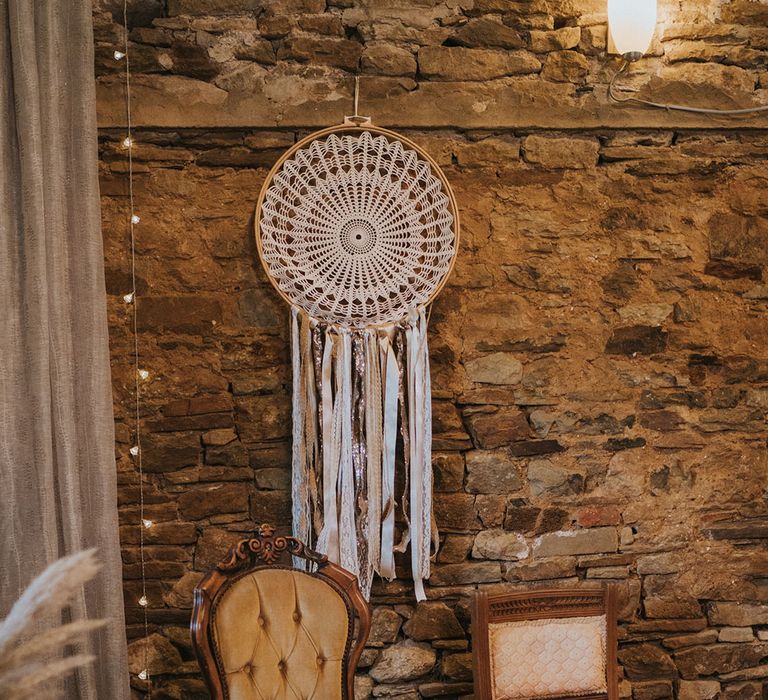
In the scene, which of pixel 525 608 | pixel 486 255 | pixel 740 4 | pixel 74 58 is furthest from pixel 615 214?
pixel 74 58

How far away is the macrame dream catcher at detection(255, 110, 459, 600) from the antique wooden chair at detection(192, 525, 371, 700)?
366 millimetres

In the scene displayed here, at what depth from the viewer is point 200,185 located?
2.52 m

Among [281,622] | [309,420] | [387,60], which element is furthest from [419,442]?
[387,60]

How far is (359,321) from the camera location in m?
2.54

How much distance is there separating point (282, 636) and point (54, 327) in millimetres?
966

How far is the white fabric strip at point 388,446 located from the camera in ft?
8.23

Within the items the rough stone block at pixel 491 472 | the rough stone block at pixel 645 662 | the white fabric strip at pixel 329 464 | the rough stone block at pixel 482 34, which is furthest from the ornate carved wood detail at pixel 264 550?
the rough stone block at pixel 482 34

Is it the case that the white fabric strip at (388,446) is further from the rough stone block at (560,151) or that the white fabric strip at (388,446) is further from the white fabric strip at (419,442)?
the rough stone block at (560,151)

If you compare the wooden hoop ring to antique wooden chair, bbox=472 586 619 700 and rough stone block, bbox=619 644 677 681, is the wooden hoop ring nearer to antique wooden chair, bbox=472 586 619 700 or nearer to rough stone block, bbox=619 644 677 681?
antique wooden chair, bbox=472 586 619 700

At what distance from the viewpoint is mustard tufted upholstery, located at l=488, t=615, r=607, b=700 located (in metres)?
2.30

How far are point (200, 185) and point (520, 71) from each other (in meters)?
1.08

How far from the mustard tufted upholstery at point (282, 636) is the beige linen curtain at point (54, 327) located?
0.35 meters

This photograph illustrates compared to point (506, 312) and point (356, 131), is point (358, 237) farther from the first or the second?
point (506, 312)

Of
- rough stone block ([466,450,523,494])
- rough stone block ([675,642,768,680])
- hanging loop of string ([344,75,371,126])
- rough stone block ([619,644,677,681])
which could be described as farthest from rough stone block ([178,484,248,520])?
rough stone block ([675,642,768,680])
